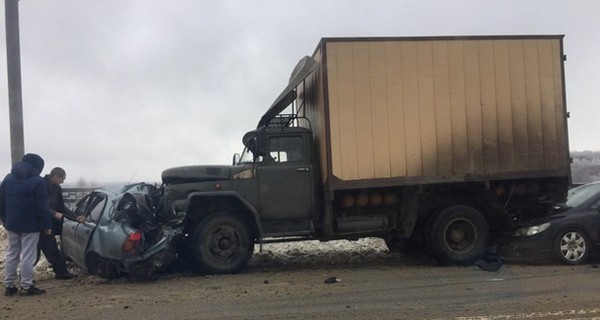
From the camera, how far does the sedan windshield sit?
9.11 metres

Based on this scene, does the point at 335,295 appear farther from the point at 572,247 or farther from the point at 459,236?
the point at 572,247

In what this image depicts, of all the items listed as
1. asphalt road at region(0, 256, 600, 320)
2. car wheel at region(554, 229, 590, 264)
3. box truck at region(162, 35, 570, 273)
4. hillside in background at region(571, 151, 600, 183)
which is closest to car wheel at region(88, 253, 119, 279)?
asphalt road at region(0, 256, 600, 320)

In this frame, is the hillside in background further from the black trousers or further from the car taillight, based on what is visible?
the black trousers

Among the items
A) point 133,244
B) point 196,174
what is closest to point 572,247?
point 196,174

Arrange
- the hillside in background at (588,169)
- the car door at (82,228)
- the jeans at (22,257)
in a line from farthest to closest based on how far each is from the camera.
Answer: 1. the hillside in background at (588,169)
2. the car door at (82,228)
3. the jeans at (22,257)

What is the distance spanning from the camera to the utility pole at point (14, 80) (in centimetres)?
927

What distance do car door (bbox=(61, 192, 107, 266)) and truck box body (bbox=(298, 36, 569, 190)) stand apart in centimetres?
358

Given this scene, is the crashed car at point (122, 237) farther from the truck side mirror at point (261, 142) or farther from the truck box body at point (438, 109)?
the truck box body at point (438, 109)

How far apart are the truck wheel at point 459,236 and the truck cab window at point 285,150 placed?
2539 mm

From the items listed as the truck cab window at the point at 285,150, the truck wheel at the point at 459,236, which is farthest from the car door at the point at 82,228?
the truck wheel at the point at 459,236

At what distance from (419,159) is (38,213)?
5.66m

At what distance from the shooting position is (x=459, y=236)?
30.2 feet

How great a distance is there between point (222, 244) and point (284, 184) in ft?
4.49

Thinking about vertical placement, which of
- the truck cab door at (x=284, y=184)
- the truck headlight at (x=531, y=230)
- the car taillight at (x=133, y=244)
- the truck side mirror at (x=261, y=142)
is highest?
the truck side mirror at (x=261, y=142)
